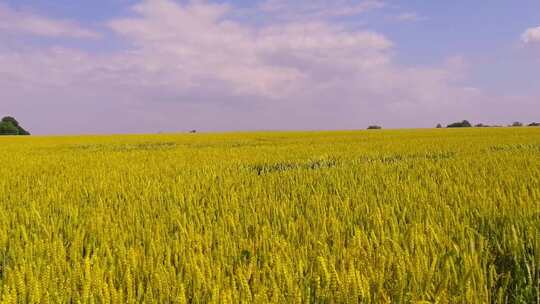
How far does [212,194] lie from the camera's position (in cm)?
423

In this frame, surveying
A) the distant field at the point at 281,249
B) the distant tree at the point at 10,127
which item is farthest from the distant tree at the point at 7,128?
the distant field at the point at 281,249

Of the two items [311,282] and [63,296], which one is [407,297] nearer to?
[311,282]

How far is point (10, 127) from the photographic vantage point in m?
65.5

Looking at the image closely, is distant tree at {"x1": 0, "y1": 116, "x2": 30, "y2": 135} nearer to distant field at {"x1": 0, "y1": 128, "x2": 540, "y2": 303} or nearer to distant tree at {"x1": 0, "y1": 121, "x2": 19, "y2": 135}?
distant tree at {"x1": 0, "y1": 121, "x2": 19, "y2": 135}

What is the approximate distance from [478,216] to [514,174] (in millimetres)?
2550

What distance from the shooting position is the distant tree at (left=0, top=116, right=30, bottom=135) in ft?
213

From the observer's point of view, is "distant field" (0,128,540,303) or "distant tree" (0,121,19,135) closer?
"distant field" (0,128,540,303)

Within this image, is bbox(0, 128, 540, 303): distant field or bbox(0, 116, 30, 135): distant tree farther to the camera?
bbox(0, 116, 30, 135): distant tree

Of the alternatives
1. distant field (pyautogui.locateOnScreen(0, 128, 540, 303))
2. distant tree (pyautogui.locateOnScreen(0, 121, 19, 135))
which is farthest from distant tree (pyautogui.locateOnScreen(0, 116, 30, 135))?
distant field (pyautogui.locateOnScreen(0, 128, 540, 303))

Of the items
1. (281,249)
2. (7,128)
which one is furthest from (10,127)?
(281,249)

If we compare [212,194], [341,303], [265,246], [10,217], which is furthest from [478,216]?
[10,217]

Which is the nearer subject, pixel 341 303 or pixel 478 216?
pixel 341 303

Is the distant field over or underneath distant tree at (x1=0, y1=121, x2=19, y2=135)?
underneath

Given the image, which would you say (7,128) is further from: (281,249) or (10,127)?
(281,249)
